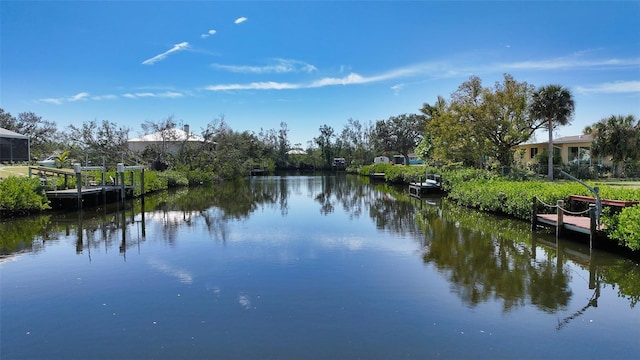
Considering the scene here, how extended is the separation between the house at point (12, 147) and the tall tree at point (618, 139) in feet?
138

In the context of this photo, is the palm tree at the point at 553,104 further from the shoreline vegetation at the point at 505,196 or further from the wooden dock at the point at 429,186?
the wooden dock at the point at 429,186

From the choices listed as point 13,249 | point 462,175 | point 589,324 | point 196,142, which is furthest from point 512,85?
point 196,142

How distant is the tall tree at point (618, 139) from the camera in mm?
29500

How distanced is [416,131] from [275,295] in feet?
223

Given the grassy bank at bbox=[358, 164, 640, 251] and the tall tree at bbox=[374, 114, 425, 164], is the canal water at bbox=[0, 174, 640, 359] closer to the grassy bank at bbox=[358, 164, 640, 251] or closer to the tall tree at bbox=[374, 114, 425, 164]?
the grassy bank at bbox=[358, 164, 640, 251]

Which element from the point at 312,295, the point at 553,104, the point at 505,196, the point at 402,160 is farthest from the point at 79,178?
the point at 402,160

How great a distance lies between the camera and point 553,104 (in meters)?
26.9

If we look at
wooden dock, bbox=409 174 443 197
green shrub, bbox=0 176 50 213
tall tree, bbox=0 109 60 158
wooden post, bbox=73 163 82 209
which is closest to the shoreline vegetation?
green shrub, bbox=0 176 50 213

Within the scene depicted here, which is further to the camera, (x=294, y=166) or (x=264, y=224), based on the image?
(x=294, y=166)

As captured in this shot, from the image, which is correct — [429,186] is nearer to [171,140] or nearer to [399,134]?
[171,140]

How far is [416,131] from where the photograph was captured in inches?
2889

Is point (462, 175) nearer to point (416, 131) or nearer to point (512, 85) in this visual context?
point (512, 85)

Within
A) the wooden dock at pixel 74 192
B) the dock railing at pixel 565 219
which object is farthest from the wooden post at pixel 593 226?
the wooden dock at pixel 74 192

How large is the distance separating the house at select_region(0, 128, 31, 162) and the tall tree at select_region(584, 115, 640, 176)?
42.0 metres
